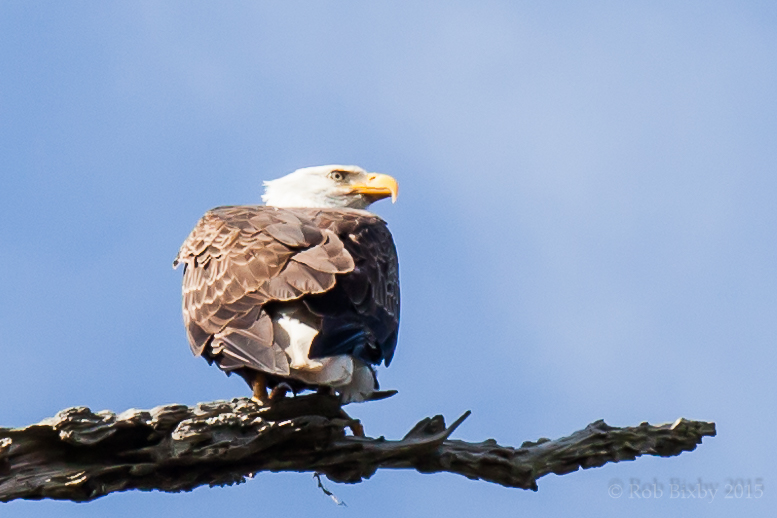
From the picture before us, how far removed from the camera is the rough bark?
5.80 m

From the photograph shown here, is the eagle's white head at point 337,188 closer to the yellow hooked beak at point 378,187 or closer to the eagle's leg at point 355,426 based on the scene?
the yellow hooked beak at point 378,187

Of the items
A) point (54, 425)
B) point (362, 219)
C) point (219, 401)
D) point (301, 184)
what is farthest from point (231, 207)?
point (54, 425)

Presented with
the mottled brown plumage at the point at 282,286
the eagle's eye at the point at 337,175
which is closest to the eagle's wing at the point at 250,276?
the mottled brown plumage at the point at 282,286

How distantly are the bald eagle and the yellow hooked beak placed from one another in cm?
171

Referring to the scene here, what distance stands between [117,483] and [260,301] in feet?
4.91

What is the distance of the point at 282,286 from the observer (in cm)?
697

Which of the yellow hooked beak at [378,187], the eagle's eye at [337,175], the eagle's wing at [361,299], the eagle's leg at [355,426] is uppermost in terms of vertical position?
the eagle's eye at [337,175]

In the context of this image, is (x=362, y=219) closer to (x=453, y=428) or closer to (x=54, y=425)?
(x=453, y=428)

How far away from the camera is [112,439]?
5965 mm

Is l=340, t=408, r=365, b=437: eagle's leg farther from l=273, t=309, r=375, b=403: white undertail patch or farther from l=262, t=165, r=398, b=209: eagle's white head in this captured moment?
l=262, t=165, r=398, b=209: eagle's white head

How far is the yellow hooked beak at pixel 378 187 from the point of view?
10.2m

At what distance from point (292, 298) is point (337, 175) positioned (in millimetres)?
3718

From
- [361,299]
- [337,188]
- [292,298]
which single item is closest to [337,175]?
[337,188]

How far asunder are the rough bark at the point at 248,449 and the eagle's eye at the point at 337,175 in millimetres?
4123
